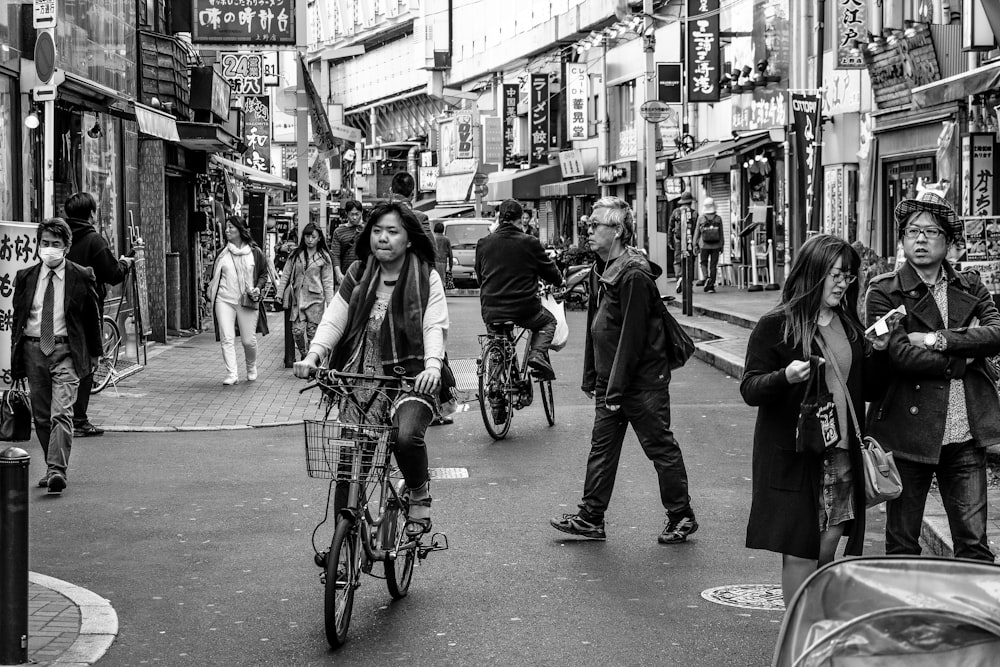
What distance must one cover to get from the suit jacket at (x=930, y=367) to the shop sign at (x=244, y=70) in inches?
1336

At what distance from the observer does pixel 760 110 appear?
3300 centimetres

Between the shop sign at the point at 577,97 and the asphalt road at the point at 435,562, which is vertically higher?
the shop sign at the point at 577,97

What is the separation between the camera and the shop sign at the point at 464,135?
75375 mm

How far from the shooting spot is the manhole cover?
6818 millimetres

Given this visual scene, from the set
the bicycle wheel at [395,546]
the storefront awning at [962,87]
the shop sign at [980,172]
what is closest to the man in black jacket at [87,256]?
the bicycle wheel at [395,546]

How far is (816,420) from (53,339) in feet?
18.6

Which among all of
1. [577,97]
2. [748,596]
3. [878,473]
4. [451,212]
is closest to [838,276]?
[878,473]

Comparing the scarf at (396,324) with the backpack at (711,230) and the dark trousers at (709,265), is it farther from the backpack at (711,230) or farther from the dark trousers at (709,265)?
the backpack at (711,230)

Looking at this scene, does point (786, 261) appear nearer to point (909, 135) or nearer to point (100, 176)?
point (909, 135)

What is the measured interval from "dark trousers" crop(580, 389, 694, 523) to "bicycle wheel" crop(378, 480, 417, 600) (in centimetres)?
149

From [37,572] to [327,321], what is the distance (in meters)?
2.06

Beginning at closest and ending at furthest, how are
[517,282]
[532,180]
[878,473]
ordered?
[878,473], [517,282], [532,180]

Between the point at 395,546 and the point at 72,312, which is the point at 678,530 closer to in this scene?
the point at 395,546

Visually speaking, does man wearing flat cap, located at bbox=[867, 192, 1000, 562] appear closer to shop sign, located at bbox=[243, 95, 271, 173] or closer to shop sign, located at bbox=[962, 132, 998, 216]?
shop sign, located at bbox=[962, 132, 998, 216]
